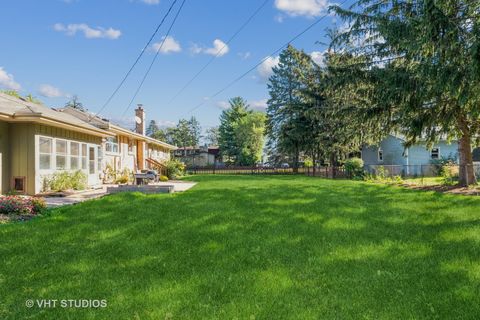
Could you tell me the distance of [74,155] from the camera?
559 inches

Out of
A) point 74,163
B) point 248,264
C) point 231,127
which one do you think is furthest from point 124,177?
point 231,127

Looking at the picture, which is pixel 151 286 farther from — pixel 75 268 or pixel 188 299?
pixel 75 268

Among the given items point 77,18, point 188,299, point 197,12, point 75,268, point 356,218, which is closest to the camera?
Result: point 188,299

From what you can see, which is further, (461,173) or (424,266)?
(461,173)

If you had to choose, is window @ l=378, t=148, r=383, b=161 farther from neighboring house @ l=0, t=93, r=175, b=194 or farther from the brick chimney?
neighboring house @ l=0, t=93, r=175, b=194

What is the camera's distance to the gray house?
22.9 metres

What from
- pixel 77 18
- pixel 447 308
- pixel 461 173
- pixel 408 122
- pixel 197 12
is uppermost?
pixel 77 18

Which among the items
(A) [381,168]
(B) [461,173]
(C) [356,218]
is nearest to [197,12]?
(C) [356,218]

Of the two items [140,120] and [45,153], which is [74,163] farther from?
[140,120]

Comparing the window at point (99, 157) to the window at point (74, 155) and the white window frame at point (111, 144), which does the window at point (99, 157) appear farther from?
the window at point (74, 155)

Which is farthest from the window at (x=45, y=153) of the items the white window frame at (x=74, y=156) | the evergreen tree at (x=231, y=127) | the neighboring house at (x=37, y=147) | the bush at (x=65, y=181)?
the evergreen tree at (x=231, y=127)

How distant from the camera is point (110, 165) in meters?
18.8

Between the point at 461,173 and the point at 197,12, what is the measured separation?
12.4m

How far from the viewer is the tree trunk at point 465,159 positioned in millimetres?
13680
